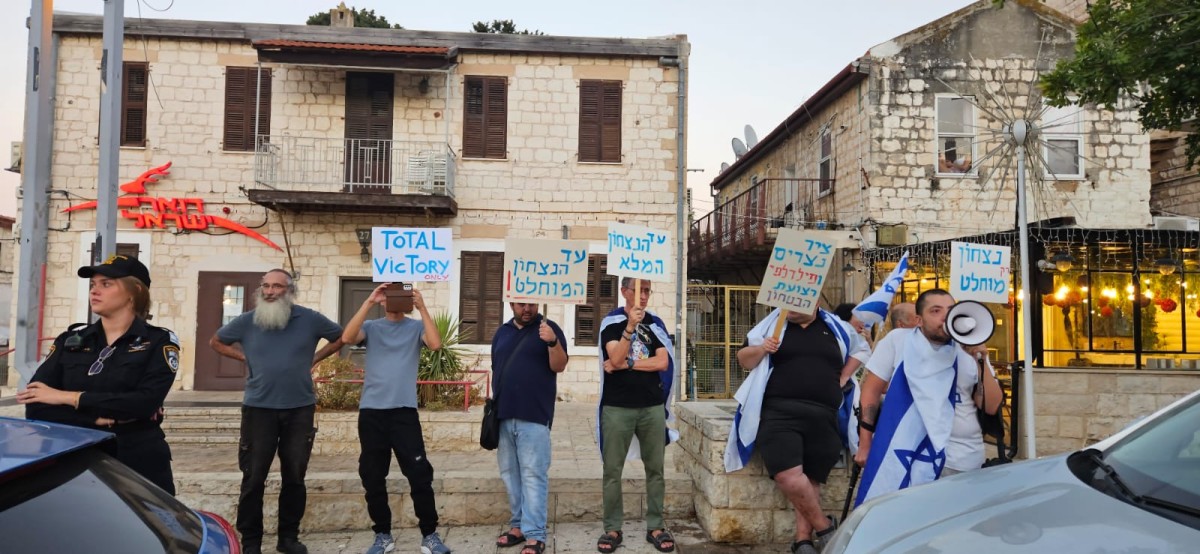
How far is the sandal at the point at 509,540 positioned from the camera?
495cm

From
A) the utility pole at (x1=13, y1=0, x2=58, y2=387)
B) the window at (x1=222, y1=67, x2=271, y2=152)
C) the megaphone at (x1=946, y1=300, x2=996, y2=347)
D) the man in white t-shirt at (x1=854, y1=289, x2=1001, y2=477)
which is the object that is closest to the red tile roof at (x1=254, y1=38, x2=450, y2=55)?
the window at (x1=222, y1=67, x2=271, y2=152)

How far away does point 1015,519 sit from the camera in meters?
2.21

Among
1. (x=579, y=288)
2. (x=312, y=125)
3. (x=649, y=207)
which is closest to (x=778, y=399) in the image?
(x=579, y=288)

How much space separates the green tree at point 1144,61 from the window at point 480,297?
952 centimetres

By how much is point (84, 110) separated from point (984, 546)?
16.5 metres

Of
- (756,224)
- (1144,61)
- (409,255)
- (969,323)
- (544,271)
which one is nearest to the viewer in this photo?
(969,323)

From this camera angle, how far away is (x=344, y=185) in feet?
46.5

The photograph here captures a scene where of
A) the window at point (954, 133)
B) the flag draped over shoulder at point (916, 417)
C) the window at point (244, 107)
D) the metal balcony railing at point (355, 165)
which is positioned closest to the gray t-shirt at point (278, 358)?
the flag draped over shoulder at point (916, 417)

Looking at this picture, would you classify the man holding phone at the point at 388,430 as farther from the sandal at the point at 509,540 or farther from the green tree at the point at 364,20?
the green tree at the point at 364,20

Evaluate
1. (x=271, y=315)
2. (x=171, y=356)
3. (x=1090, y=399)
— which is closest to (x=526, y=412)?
(x=271, y=315)

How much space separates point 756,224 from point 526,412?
14.1 m

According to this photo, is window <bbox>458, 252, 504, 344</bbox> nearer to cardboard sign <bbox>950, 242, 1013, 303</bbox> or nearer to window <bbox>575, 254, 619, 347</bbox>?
window <bbox>575, 254, 619, 347</bbox>

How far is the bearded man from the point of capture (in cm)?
470

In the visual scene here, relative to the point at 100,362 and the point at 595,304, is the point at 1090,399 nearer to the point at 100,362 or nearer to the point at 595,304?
the point at 595,304
